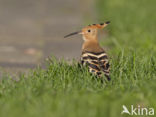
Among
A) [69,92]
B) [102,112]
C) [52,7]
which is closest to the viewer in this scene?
[102,112]

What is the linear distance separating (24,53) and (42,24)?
3.63 meters

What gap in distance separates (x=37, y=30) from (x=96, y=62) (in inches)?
254

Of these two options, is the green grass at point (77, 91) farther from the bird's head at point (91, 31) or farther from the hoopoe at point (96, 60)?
the bird's head at point (91, 31)

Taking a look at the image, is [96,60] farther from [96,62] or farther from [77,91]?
[77,91]

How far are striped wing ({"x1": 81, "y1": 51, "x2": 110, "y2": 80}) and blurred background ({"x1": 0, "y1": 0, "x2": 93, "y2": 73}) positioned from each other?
2.46 feet

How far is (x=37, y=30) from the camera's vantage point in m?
13.5

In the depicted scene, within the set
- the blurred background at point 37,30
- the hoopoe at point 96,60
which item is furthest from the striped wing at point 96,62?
the blurred background at point 37,30

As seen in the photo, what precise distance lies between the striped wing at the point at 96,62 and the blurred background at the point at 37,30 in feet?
2.46

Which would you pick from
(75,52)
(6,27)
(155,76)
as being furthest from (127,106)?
(6,27)

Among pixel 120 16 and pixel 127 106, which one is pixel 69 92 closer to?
pixel 127 106

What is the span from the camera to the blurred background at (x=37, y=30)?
34.4 feet

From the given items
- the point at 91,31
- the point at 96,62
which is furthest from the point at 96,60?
the point at 91,31

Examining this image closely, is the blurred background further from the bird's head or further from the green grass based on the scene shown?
the green grass

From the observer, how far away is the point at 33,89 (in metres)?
6.29
